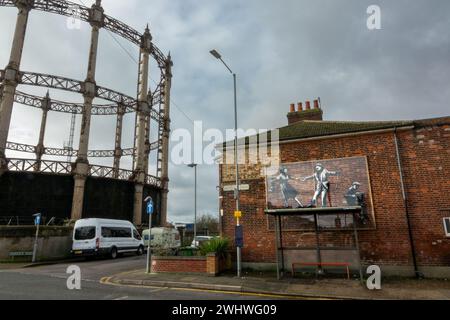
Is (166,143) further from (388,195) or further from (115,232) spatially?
(388,195)

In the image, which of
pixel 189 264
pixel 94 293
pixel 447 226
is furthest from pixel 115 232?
pixel 447 226

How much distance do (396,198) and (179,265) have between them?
30.6 ft

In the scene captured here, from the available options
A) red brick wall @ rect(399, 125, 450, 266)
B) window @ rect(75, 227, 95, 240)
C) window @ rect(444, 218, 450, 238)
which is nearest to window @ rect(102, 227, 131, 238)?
window @ rect(75, 227, 95, 240)

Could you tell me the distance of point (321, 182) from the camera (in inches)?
511

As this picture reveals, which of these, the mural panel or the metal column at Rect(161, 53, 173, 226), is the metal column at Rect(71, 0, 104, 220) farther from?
the mural panel

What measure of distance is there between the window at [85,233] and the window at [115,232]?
794 mm

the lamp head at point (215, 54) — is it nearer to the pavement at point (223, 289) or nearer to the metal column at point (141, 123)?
the pavement at point (223, 289)

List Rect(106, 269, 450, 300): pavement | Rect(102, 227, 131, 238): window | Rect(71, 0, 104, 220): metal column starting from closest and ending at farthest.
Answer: Rect(106, 269, 450, 300): pavement
Rect(102, 227, 131, 238): window
Rect(71, 0, 104, 220): metal column

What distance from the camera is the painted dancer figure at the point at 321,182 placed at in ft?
42.1

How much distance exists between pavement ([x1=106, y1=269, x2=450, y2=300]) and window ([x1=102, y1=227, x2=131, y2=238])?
8.73 metres

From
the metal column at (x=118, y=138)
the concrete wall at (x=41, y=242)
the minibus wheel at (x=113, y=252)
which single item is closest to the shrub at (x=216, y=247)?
the minibus wheel at (x=113, y=252)

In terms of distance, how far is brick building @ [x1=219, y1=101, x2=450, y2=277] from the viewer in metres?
11.1
